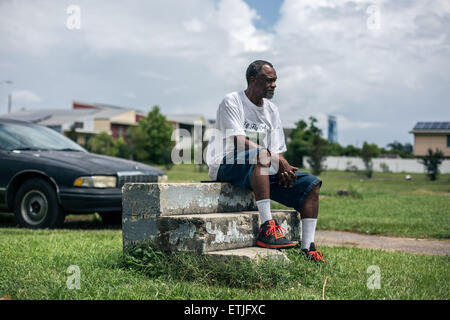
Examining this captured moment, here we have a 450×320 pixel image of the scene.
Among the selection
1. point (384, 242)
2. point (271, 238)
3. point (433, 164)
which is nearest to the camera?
point (271, 238)

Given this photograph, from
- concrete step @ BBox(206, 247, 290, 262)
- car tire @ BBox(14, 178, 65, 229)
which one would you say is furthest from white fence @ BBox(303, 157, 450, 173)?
concrete step @ BBox(206, 247, 290, 262)

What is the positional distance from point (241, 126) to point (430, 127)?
4329cm

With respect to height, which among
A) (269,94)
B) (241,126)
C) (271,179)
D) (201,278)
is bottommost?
(201,278)

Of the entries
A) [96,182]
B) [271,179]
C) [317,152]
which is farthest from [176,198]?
[317,152]

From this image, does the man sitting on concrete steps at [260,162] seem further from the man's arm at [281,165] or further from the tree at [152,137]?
the tree at [152,137]

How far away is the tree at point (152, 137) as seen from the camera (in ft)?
193

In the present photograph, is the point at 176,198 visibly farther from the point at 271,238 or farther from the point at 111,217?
the point at 111,217

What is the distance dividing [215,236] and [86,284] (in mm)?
1009

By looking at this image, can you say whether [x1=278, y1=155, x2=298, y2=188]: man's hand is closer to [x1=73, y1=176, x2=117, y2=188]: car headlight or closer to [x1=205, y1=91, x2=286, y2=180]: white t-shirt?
[x1=205, y1=91, x2=286, y2=180]: white t-shirt

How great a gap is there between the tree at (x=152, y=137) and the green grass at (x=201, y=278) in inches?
2143

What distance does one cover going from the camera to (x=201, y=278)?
358cm

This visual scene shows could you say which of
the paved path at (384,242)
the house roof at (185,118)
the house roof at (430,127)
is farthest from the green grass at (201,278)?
the house roof at (185,118)

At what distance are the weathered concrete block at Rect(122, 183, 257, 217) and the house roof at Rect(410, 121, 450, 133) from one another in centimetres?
4119

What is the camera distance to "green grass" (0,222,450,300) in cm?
328
